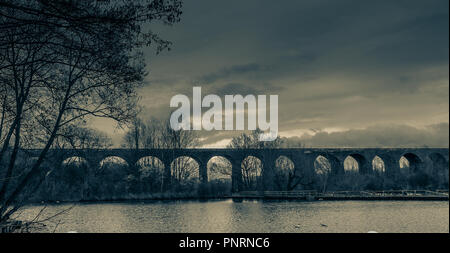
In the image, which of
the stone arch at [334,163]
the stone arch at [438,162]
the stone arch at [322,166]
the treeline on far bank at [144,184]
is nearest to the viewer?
the treeline on far bank at [144,184]

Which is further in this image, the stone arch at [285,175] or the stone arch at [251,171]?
the stone arch at [285,175]

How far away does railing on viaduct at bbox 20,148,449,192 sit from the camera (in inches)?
1459

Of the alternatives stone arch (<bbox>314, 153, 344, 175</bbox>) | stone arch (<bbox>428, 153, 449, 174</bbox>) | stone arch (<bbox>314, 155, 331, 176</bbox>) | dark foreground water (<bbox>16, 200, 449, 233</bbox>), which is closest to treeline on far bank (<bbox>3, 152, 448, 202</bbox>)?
stone arch (<bbox>314, 155, 331, 176</bbox>)

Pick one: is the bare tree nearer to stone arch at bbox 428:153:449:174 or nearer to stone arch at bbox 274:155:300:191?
stone arch at bbox 274:155:300:191

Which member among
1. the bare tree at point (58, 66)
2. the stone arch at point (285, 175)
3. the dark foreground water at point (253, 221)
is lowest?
the dark foreground water at point (253, 221)

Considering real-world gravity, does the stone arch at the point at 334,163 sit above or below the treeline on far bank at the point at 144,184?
above

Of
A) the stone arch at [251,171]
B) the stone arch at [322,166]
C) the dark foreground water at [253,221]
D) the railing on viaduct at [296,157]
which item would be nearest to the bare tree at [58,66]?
the dark foreground water at [253,221]

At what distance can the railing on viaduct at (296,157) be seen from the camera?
3706 centimetres

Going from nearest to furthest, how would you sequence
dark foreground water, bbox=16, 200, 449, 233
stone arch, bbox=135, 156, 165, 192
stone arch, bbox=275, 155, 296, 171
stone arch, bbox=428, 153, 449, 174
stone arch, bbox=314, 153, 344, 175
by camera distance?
dark foreground water, bbox=16, 200, 449, 233 < stone arch, bbox=135, 156, 165, 192 < stone arch, bbox=275, 155, 296, 171 < stone arch, bbox=314, 153, 344, 175 < stone arch, bbox=428, 153, 449, 174

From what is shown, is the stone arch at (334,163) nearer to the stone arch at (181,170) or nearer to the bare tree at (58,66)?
the stone arch at (181,170)

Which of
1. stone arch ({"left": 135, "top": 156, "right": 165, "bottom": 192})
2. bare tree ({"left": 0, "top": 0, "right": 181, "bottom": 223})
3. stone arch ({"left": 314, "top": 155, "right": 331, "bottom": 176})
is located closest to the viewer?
bare tree ({"left": 0, "top": 0, "right": 181, "bottom": 223})

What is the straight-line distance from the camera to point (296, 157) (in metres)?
42.7

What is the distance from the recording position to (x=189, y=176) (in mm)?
38219

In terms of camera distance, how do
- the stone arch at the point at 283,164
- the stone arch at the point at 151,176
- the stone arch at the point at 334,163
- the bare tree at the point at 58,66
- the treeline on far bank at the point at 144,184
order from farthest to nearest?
the stone arch at the point at 334,163, the stone arch at the point at 283,164, the stone arch at the point at 151,176, the treeline on far bank at the point at 144,184, the bare tree at the point at 58,66
